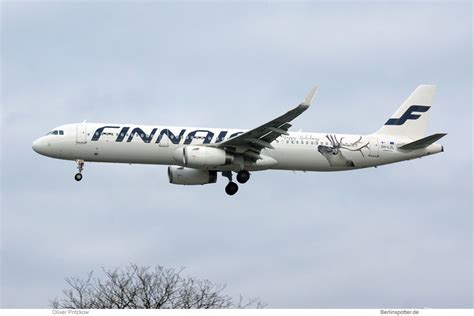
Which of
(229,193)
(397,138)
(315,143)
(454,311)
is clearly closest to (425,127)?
(397,138)

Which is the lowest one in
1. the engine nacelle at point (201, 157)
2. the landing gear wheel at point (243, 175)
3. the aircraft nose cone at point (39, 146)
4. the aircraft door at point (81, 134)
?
the landing gear wheel at point (243, 175)

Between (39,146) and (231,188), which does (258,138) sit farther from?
(39,146)

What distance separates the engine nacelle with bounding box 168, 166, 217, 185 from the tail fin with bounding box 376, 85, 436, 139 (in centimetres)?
1001

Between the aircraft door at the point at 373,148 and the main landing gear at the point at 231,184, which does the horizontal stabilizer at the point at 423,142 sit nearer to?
the aircraft door at the point at 373,148

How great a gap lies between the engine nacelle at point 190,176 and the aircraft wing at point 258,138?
131 inches

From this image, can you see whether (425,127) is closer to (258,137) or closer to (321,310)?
(258,137)

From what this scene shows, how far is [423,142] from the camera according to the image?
202ft

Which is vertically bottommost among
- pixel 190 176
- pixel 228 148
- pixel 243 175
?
pixel 243 175

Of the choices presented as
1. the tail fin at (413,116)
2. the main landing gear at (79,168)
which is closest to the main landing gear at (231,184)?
the main landing gear at (79,168)

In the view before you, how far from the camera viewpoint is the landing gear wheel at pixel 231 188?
61222 mm

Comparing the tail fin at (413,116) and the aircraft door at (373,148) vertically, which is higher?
the tail fin at (413,116)

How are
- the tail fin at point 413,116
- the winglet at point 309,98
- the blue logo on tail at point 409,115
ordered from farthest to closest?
the blue logo on tail at point 409,115
the tail fin at point 413,116
the winglet at point 309,98

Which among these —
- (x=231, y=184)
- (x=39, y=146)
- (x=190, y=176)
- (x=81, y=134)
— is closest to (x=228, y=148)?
(x=231, y=184)

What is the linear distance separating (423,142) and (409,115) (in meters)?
4.03
